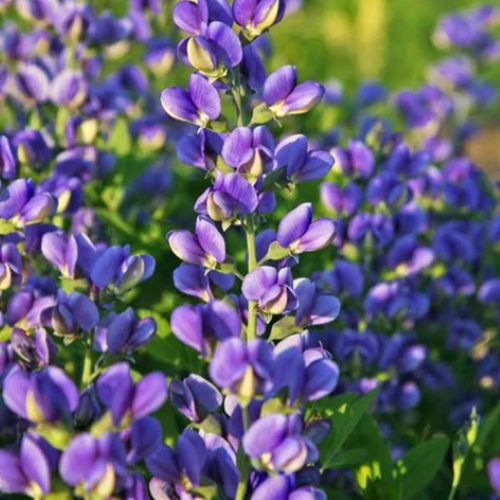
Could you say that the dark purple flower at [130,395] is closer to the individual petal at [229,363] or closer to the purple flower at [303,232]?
the individual petal at [229,363]

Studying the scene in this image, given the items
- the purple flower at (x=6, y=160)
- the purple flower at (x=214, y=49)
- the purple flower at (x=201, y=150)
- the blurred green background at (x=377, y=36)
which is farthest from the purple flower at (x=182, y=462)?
the blurred green background at (x=377, y=36)

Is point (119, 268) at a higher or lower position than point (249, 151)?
lower

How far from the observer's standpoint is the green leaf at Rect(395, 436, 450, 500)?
165 centimetres

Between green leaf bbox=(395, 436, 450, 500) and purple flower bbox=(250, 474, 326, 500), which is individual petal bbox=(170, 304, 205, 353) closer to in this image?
purple flower bbox=(250, 474, 326, 500)

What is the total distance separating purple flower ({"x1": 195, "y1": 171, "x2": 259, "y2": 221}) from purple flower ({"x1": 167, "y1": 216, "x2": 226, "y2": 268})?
0.07 ft

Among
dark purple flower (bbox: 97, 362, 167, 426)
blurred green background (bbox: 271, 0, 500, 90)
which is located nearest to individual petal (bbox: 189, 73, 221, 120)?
dark purple flower (bbox: 97, 362, 167, 426)

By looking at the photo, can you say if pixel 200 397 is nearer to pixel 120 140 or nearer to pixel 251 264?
pixel 251 264

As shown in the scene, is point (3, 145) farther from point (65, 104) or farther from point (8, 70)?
point (8, 70)

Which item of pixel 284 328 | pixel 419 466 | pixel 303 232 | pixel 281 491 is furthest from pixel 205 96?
pixel 419 466

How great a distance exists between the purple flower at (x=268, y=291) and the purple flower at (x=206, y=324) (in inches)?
3.7

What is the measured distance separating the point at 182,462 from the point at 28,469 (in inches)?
7.7

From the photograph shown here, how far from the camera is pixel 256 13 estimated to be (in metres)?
1.43

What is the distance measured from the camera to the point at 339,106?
11.0 feet

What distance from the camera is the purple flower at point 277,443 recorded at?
1137 mm
